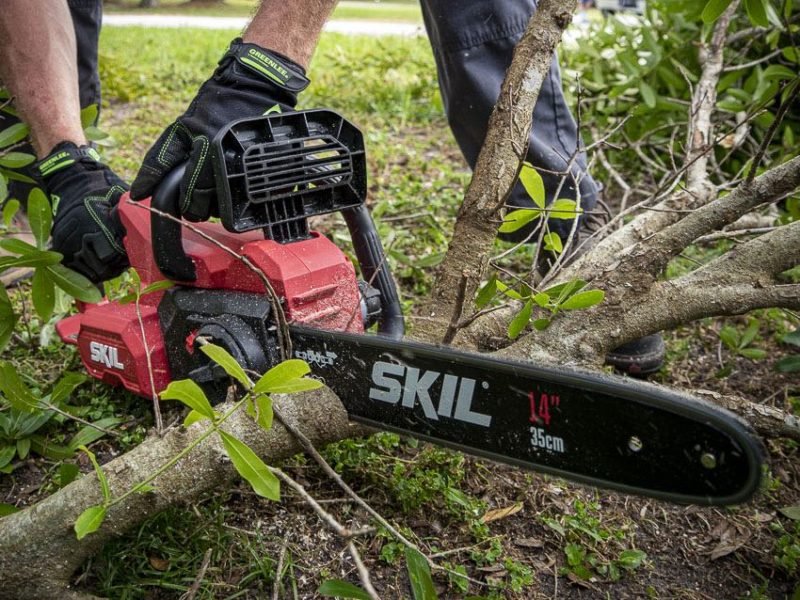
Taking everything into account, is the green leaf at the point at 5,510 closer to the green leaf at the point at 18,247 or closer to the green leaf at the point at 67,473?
the green leaf at the point at 67,473

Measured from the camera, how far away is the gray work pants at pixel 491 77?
91.6 inches

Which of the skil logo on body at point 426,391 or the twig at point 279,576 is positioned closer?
the skil logo on body at point 426,391

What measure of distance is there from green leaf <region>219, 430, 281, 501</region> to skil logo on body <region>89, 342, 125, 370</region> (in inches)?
36.4

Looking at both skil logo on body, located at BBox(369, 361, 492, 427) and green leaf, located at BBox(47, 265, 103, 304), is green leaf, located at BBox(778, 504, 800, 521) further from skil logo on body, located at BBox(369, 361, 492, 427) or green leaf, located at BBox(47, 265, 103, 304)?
green leaf, located at BBox(47, 265, 103, 304)

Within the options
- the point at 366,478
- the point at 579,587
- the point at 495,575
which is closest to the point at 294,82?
the point at 366,478

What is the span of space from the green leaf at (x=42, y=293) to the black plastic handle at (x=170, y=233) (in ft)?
0.77

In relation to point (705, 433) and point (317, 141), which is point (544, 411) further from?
point (317, 141)

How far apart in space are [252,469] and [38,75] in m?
1.81

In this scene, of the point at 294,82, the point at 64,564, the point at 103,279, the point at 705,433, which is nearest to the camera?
the point at 705,433

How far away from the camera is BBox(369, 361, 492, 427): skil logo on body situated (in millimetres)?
1278

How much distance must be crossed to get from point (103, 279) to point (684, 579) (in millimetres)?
1620

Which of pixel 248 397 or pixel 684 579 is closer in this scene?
pixel 248 397

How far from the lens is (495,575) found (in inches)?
61.9

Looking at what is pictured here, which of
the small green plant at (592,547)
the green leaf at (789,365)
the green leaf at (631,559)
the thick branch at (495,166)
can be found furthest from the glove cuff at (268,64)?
the green leaf at (789,365)
